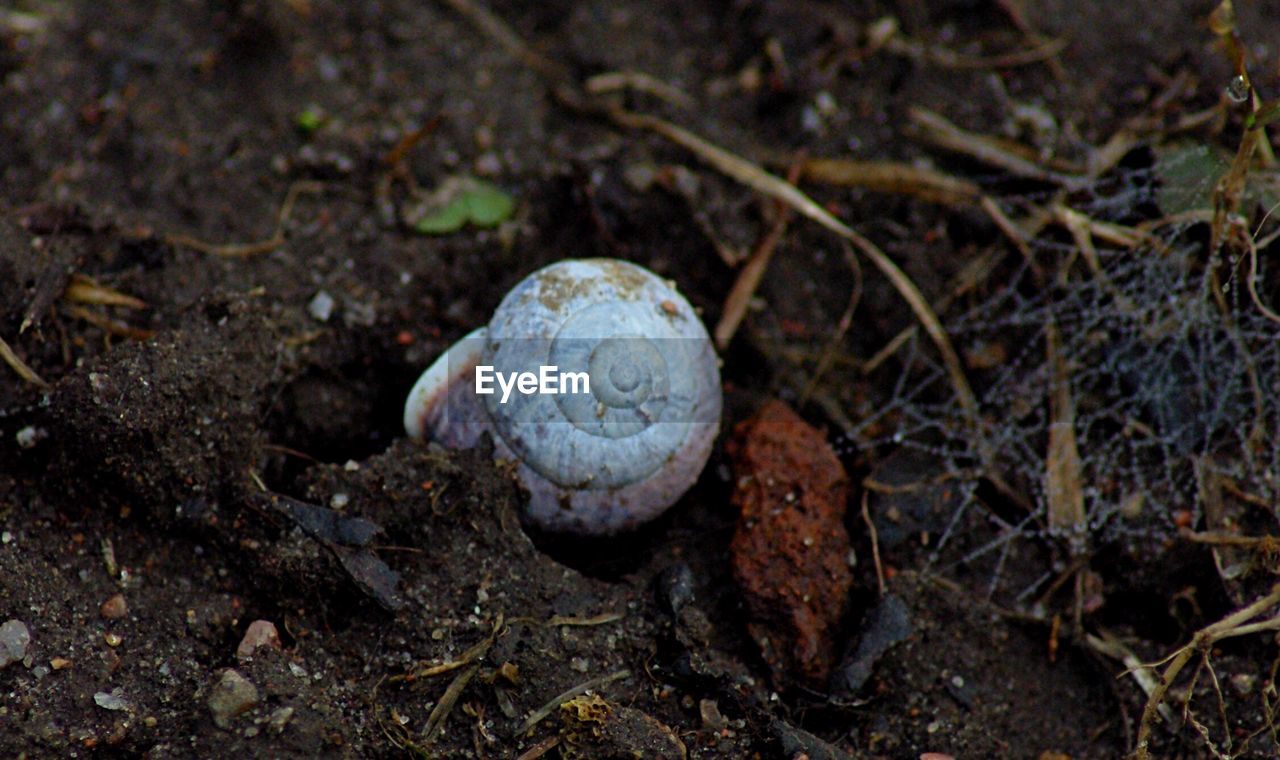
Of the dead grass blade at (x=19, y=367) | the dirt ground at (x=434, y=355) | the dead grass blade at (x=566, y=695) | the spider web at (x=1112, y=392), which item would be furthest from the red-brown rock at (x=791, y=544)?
the dead grass blade at (x=19, y=367)

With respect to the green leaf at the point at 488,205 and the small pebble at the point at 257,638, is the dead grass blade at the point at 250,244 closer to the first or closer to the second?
the green leaf at the point at 488,205

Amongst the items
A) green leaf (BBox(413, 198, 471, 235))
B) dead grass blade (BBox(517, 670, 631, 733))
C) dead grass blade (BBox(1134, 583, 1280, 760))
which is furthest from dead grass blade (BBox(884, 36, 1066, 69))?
dead grass blade (BBox(517, 670, 631, 733))

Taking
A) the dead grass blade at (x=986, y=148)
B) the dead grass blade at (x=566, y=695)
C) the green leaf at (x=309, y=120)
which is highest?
the dead grass blade at (x=986, y=148)

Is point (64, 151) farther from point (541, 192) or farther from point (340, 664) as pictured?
point (340, 664)

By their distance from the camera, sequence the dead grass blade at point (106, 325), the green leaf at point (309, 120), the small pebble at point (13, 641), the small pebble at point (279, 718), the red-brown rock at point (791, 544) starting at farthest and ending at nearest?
the green leaf at point (309, 120) < the dead grass blade at point (106, 325) < the red-brown rock at point (791, 544) < the small pebble at point (13, 641) < the small pebble at point (279, 718)

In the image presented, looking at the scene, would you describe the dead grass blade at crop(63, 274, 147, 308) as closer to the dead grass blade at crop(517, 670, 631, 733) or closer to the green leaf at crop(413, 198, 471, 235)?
the green leaf at crop(413, 198, 471, 235)

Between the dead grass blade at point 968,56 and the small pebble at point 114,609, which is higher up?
the dead grass blade at point 968,56

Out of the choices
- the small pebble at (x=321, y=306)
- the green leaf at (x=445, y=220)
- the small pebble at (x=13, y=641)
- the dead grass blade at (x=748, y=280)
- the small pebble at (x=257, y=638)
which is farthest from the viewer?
the green leaf at (x=445, y=220)
